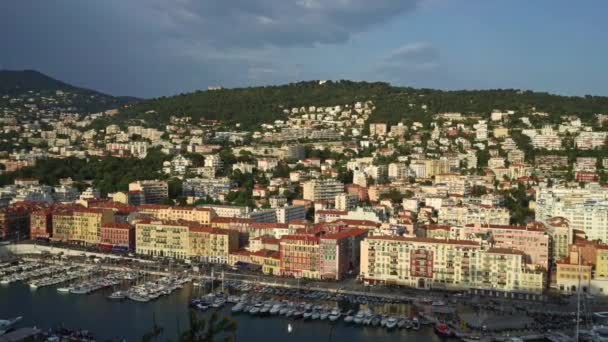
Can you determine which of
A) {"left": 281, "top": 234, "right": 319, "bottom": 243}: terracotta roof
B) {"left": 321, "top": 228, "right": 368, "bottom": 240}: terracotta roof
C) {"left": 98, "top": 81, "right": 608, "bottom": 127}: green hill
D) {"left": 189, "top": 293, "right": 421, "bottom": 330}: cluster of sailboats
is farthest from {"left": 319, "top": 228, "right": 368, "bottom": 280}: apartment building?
{"left": 98, "top": 81, "right": 608, "bottom": 127}: green hill

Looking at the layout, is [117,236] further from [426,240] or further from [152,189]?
[426,240]

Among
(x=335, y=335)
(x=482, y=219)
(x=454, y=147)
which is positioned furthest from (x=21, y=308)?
(x=454, y=147)

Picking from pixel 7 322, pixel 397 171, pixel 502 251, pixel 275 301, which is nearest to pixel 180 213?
pixel 275 301

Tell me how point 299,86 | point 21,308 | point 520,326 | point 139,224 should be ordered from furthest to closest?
1. point 299,86
2. point 139,224
3. point 21,308
4. point 520,326

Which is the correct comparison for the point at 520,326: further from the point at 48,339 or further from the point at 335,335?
the point at 48,339

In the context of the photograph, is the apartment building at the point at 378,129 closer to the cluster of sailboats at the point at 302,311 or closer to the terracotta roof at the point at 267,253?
the terracotta roof at the point at 267,253

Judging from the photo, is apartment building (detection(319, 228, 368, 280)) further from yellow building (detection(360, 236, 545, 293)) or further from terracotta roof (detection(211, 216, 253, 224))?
terracotta roof (detection(211, 216, 253, 224))
